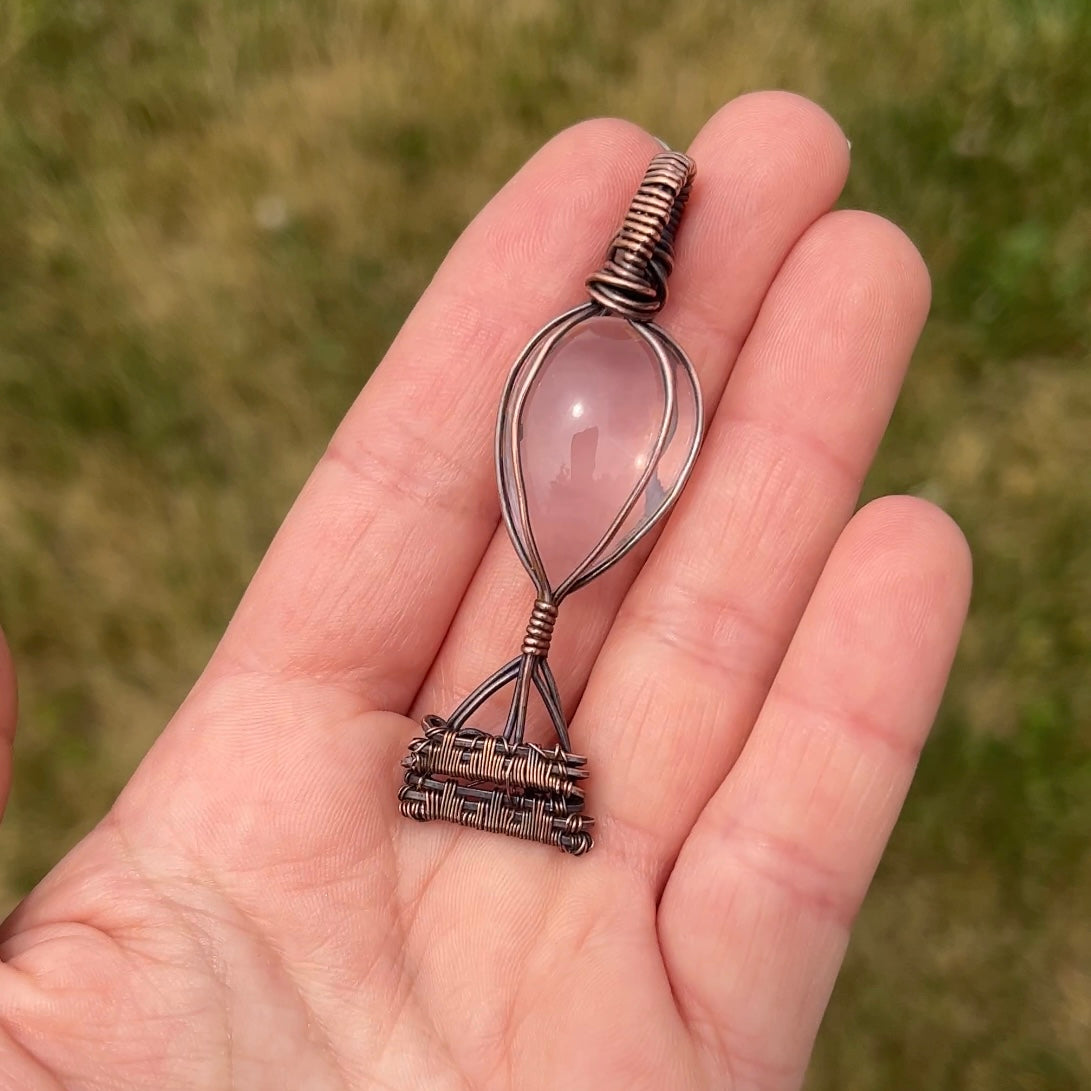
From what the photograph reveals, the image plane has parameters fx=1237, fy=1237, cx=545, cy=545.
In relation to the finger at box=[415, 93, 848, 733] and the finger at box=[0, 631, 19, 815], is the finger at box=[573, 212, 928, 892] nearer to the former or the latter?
the finger at box=[415, 93, 848, 733]

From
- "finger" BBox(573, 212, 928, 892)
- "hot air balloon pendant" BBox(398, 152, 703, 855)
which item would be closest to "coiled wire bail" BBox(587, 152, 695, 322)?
"hot air balloon pendant" BBox(398, 152, 703, 855)

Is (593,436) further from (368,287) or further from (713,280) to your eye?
(368,287)

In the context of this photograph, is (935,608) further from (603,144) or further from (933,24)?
(933,24)

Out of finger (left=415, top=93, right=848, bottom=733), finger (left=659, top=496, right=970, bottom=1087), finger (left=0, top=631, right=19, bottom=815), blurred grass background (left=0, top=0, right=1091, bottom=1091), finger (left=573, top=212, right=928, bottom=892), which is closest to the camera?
finger (left=0, top=631, right=19, bottom=815)

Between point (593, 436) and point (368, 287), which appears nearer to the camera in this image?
point (593, 436)

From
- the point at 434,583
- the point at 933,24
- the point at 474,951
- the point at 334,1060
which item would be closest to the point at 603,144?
the point at 434,583

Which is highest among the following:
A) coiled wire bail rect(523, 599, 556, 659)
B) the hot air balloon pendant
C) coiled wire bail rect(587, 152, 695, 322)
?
coiled wire bail rect(587, 152, 695, 322)

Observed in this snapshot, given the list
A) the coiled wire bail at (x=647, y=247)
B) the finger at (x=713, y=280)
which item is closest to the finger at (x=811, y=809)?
the finger at (x=713, y=280)

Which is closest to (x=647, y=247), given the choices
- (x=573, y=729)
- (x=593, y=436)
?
(x=593, y=436)

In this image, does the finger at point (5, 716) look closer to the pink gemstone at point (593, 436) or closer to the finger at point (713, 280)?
the finger at point (713, 280)
